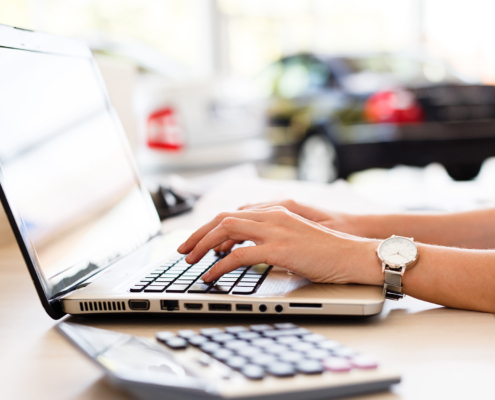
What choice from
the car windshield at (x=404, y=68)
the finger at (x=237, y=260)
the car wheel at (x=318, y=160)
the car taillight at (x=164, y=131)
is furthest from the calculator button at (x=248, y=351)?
the car windshield at (x=404, y=68)

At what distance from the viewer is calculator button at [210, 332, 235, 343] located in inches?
22.8

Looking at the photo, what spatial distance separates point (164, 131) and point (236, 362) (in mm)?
3135

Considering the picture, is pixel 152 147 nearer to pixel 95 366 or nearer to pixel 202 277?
pixel 202 277

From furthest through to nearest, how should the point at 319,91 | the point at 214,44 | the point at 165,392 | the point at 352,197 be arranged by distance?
the point at 214,44 → the point at 319,91 → the point at 352,197 → the point at 165,392

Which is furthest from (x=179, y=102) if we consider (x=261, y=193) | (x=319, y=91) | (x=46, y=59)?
(x=46, y=59)

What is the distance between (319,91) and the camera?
501 centimetres

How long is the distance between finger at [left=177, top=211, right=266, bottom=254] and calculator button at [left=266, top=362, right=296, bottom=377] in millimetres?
353

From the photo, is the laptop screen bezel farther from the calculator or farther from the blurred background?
the blurred background

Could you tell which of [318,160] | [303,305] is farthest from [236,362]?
[318,160]

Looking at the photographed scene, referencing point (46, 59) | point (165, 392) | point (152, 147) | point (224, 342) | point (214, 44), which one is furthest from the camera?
point (214, 44)

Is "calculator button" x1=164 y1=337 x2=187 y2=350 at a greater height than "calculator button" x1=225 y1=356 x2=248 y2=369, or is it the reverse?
"calculator button" x1=225 y1=356 x2=248 y2=369

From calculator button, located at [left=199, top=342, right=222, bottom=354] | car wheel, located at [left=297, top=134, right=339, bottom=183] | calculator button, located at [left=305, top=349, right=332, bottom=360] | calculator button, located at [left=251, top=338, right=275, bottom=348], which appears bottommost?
car wheel, located at [left=297, top=134, right=339, bottom=183]

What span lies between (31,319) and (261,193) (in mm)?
997

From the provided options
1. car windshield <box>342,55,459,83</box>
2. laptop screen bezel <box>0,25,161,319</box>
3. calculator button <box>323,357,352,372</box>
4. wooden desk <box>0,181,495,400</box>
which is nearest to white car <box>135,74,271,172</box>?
car windshield <box>342,55,459,83</box>
